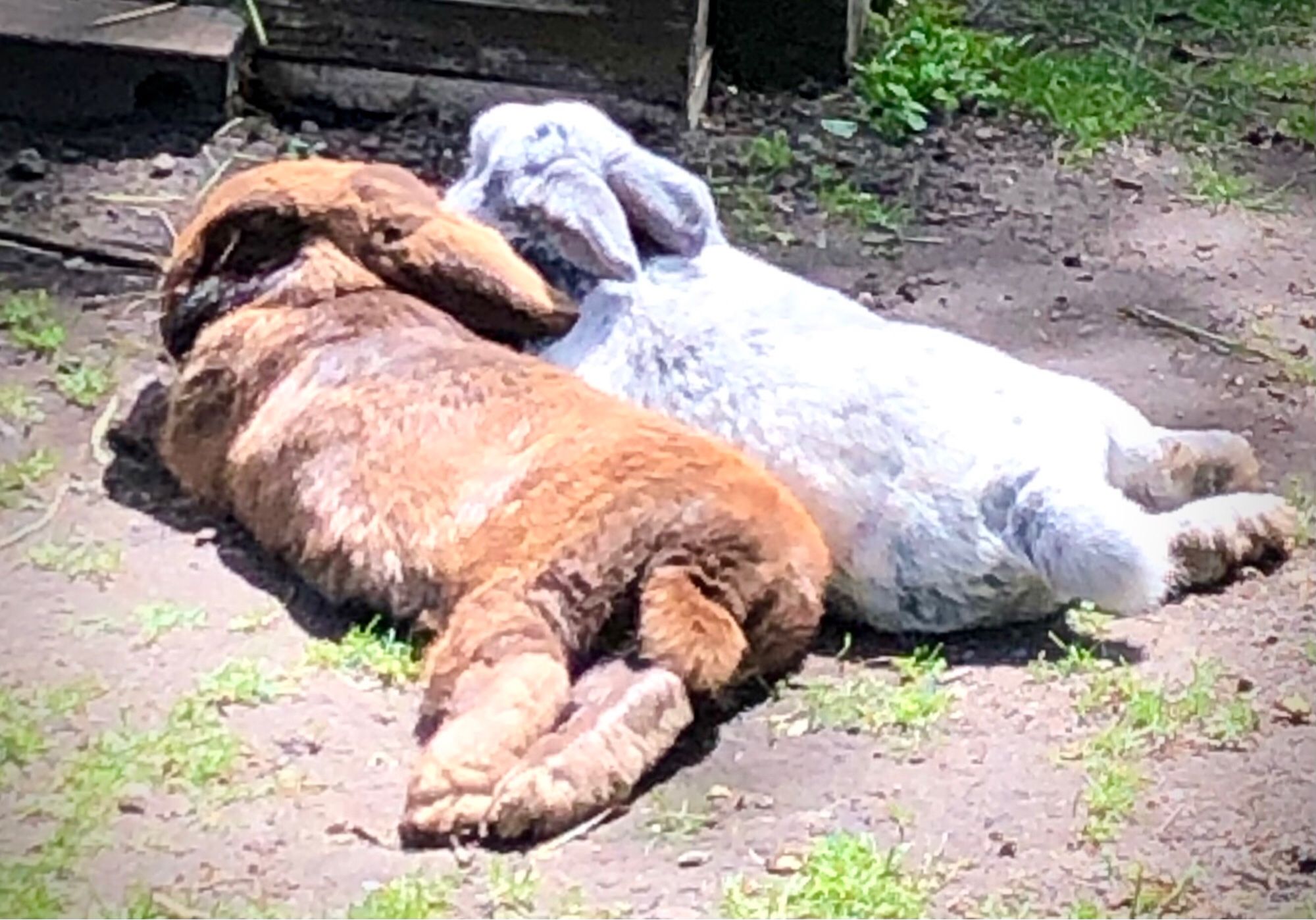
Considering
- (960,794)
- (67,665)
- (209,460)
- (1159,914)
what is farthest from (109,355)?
(1159,914)

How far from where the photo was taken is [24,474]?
13.1ft

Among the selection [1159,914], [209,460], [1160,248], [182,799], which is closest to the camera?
[1159,914]

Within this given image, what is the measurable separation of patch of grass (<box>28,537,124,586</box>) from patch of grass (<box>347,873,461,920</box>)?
0.99 metres

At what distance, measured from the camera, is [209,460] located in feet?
12.4

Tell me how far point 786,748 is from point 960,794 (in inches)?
9.8

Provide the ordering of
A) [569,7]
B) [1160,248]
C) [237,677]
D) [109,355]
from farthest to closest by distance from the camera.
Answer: [569,7] < [1160,248] < [109,355] < [237,677]

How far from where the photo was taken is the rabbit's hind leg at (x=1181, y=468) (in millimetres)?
3633

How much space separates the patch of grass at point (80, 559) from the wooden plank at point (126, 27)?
1.83 metres

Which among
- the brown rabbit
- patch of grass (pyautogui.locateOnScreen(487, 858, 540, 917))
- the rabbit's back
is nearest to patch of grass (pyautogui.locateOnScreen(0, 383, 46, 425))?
the brown rabbit

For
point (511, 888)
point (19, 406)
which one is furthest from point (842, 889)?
point (19, 406)

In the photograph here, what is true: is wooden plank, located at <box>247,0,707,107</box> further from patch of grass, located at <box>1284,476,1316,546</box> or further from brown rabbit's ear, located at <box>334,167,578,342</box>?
patch of grass, located at <box>1284,476,1316,546</box>

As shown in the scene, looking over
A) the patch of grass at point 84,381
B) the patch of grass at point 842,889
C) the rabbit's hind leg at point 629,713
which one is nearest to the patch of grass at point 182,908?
the rabbit's hind leg at point 629,713

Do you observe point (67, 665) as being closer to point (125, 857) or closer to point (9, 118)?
point (125, 857)

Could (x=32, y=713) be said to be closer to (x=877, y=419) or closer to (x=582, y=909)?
(x=582, y=909)
